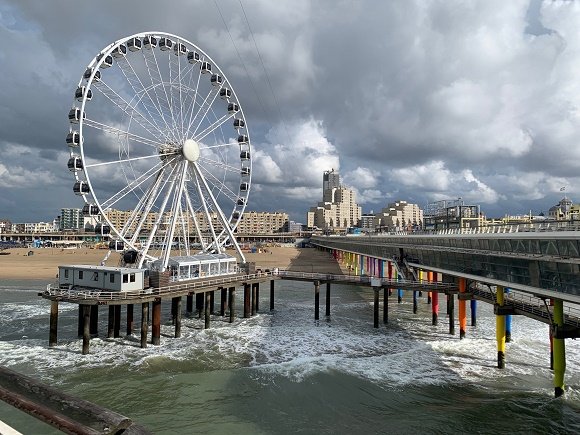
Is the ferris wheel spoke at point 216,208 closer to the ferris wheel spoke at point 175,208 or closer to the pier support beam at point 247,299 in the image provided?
the ferris wheel spoke at point 175,208

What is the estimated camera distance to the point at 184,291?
29844 mm

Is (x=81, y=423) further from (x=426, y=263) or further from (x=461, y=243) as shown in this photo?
(x=426, y=263)

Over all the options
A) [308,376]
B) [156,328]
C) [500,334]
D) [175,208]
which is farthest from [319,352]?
[175,208]

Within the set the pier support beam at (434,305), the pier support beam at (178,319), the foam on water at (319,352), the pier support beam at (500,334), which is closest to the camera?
the foam on water at (319,352)

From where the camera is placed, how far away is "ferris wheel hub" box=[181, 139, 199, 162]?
119 feet

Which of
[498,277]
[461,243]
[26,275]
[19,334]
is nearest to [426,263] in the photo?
[461,243]

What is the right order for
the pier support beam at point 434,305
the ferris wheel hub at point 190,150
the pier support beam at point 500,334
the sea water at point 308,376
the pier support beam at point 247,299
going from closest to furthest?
the sea water at point 308,376 → the pier support beam at point 500,334 → the pier support beam at point 434,305 → the pier support beam at point 247,299 → the ferris wheel hub at point 190,150

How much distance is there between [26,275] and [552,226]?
72524 millimetres

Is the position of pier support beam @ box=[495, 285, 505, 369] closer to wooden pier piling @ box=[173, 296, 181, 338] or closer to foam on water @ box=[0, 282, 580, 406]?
foam on water @ box=[0, 282, 580, 406]

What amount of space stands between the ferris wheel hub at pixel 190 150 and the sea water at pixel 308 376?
13.9 meters

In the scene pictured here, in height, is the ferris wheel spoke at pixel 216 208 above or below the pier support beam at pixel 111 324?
above

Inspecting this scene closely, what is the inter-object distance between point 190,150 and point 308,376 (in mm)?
22613

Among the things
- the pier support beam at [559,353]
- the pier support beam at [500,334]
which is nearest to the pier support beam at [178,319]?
the pier support beam at [500,334]

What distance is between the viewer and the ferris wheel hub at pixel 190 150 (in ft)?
119
